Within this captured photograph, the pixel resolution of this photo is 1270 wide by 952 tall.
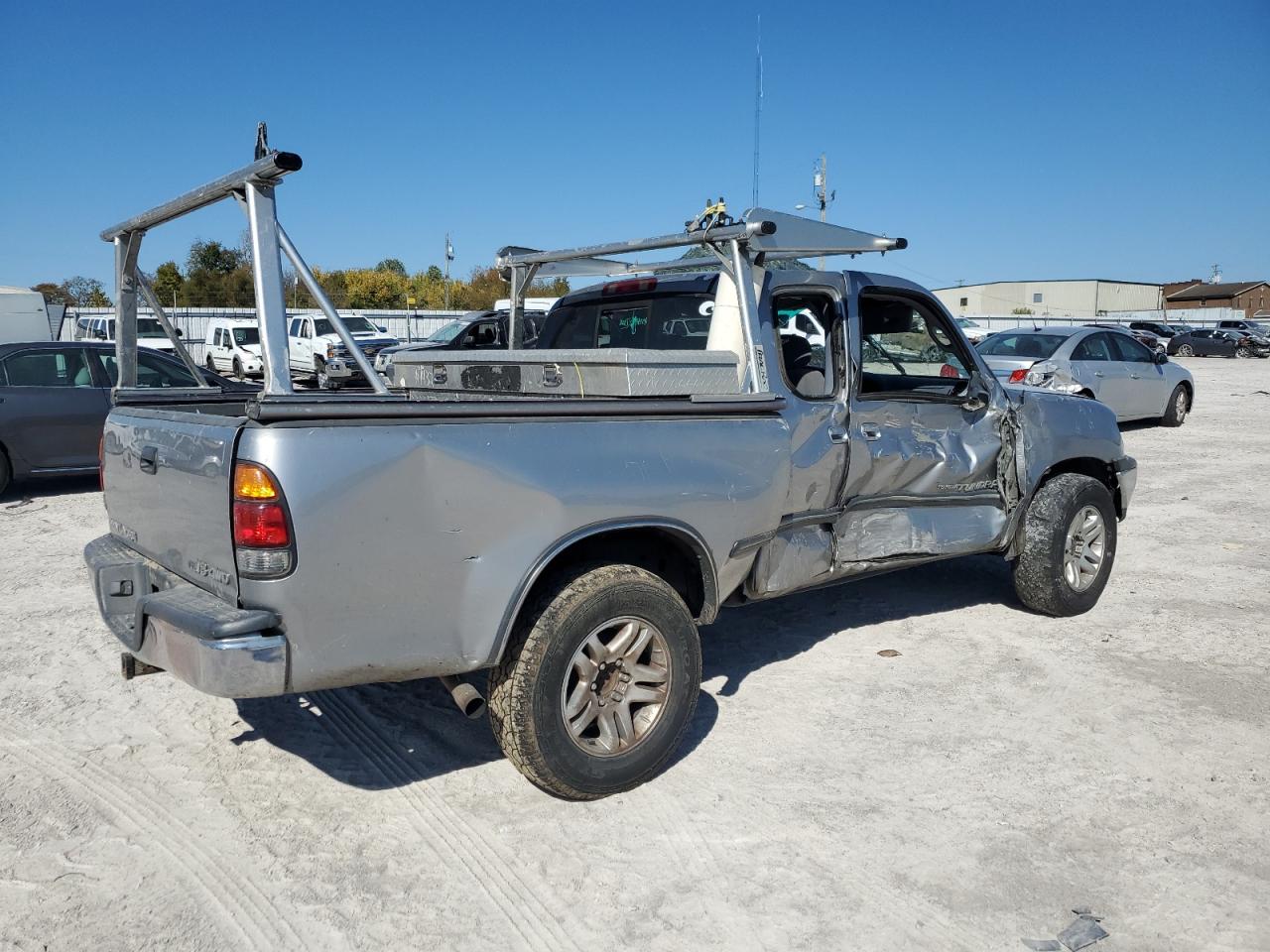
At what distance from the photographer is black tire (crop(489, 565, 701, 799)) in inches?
129

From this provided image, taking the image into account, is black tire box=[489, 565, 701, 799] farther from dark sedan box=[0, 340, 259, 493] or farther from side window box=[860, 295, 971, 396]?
dark sedan box=[0, 340, 259, 493]

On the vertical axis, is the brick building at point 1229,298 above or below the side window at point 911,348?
above

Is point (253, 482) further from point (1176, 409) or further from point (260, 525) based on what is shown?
point (1176, 409)

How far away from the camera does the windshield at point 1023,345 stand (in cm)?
1357

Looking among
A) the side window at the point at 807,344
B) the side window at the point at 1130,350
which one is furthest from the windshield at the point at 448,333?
the side window at the point at 807,344

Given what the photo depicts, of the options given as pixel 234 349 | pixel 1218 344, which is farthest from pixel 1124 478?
pixel 1218 344

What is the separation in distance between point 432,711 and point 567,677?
1.24 m

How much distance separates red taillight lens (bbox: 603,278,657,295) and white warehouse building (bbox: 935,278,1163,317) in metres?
89.8

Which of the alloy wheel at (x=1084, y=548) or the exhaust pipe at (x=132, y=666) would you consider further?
the alloy wheel at (x=1084, y=548)

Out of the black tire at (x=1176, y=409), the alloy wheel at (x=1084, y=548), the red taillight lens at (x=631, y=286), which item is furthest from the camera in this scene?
the black tire at (x=1176, y=409)

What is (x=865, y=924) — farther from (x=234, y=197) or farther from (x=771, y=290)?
(x=234, y=197)

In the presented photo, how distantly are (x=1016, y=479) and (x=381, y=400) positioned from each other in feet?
12.4

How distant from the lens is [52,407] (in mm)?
9195

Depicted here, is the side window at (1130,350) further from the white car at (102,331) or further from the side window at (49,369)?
the white car at (102,331)
